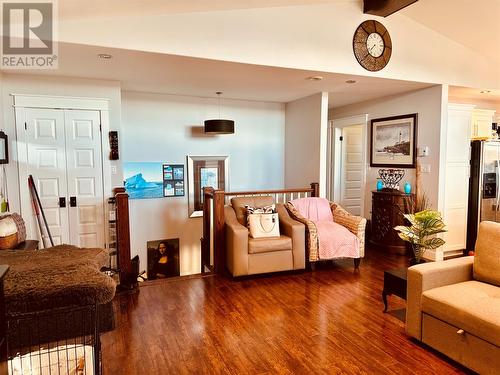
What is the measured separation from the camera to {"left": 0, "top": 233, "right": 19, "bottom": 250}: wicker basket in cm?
306

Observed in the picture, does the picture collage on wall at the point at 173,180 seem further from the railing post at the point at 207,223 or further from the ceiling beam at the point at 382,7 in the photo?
the ceiling beam at the point at 382,7

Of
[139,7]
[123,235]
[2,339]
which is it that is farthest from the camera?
[123,235]

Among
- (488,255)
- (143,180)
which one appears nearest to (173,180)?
(143,180)

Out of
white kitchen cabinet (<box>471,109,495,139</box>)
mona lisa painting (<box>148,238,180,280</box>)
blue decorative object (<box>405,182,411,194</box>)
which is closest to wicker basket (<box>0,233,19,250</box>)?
mona lisa painting (<box>148,238,180,280</box>)

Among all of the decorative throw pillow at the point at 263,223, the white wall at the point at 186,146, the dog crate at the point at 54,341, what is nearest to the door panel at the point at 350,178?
the white wall at the point at 186,146

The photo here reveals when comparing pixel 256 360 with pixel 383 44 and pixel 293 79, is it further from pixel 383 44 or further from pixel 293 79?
pixel 383 44

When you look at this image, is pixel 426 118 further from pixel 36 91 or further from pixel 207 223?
pixel 36 91

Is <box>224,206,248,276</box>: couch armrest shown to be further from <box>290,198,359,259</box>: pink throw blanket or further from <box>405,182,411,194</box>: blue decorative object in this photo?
<box>405,182,411,194</box>: blue decorative object

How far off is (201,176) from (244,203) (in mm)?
1775

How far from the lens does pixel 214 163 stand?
6234mm

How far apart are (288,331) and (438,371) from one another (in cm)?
110

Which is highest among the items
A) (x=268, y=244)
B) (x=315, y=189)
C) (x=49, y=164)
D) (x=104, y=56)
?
(x=104, y=56)

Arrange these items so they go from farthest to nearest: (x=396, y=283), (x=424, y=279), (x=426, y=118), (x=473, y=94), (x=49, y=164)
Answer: (x=473, y=94) < (x=426, y=118) < (x=49, y=164) < (x=396, y=283) < (x=424, y=279)

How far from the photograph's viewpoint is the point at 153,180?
578 centimetres
